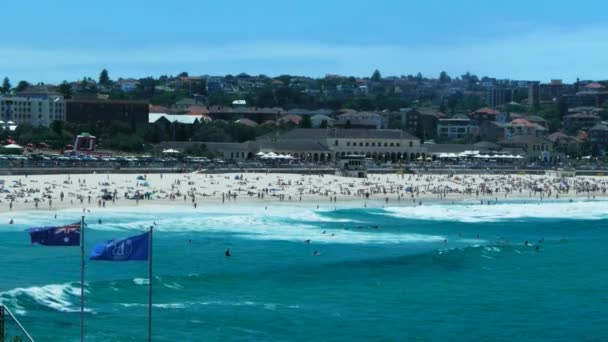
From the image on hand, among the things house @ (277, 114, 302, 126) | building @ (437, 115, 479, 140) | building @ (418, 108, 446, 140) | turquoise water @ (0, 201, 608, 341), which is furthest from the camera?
building @ (418, 108, 446, 140)

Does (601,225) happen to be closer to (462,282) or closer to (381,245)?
(381,245)

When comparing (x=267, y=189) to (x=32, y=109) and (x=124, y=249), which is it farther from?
(x=124, y=249)

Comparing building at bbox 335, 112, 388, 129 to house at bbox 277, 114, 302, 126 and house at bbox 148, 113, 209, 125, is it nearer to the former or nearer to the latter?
house at bbox 277, 114, 302, 126

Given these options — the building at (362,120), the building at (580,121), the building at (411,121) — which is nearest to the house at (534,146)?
the building at (362,120)

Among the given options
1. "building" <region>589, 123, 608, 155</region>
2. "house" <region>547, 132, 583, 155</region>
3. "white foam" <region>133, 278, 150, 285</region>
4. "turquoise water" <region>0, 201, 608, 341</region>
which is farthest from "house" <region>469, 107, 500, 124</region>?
"white foam" <region>133, 278, 150, 285</region>

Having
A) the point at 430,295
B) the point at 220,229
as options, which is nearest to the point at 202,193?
the point at 220,229

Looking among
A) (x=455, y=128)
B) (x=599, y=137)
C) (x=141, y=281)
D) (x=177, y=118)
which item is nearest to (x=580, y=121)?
(x=599, y=137)
